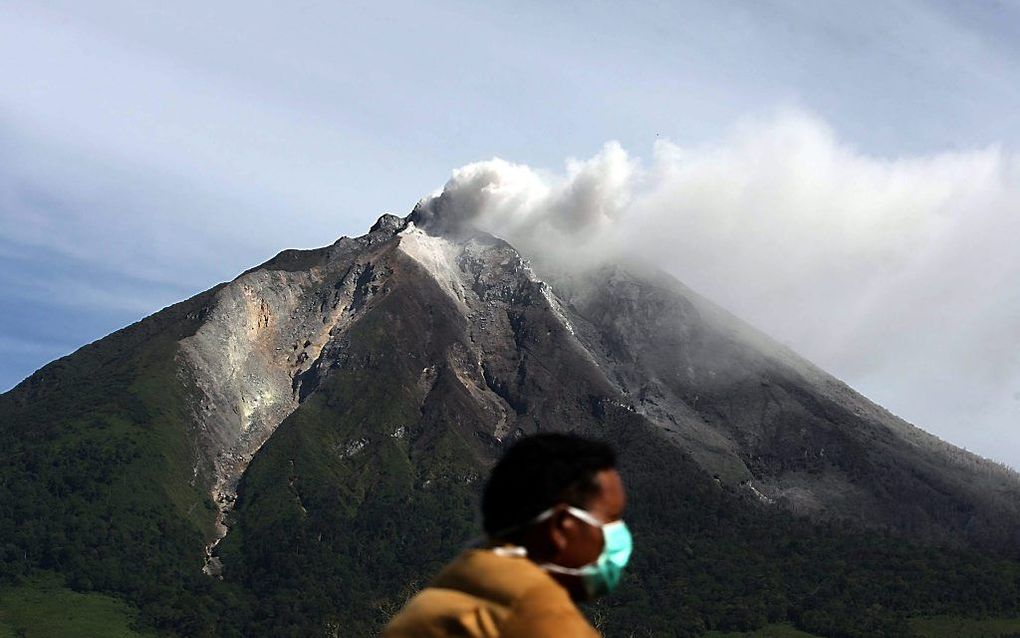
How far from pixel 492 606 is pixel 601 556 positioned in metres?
0.61

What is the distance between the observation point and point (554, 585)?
4914 mm

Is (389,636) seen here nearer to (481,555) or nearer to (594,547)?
(481,555)

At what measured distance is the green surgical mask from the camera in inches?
206

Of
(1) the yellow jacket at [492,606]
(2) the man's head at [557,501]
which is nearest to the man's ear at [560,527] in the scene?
(2) the man's head at [557,501]

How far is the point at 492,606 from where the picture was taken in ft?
15.9

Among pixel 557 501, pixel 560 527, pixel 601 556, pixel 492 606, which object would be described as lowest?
pixel 492 606

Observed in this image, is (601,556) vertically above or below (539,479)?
below

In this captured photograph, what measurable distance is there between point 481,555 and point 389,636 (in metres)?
0.46

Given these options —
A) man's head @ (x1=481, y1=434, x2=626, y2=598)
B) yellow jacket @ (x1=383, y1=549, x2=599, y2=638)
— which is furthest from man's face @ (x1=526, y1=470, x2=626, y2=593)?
yellow jacket @ (x1=383, y1=549, x2=599, y2=638)

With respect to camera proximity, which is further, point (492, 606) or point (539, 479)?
point (539, 479)

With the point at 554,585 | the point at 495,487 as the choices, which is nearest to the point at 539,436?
the point at 495,487

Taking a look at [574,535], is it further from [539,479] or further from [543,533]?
[539,479]

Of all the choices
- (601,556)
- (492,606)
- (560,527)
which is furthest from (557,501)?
(492,606)

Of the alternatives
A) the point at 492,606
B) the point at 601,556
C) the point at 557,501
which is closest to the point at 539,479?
the point at 557,501
